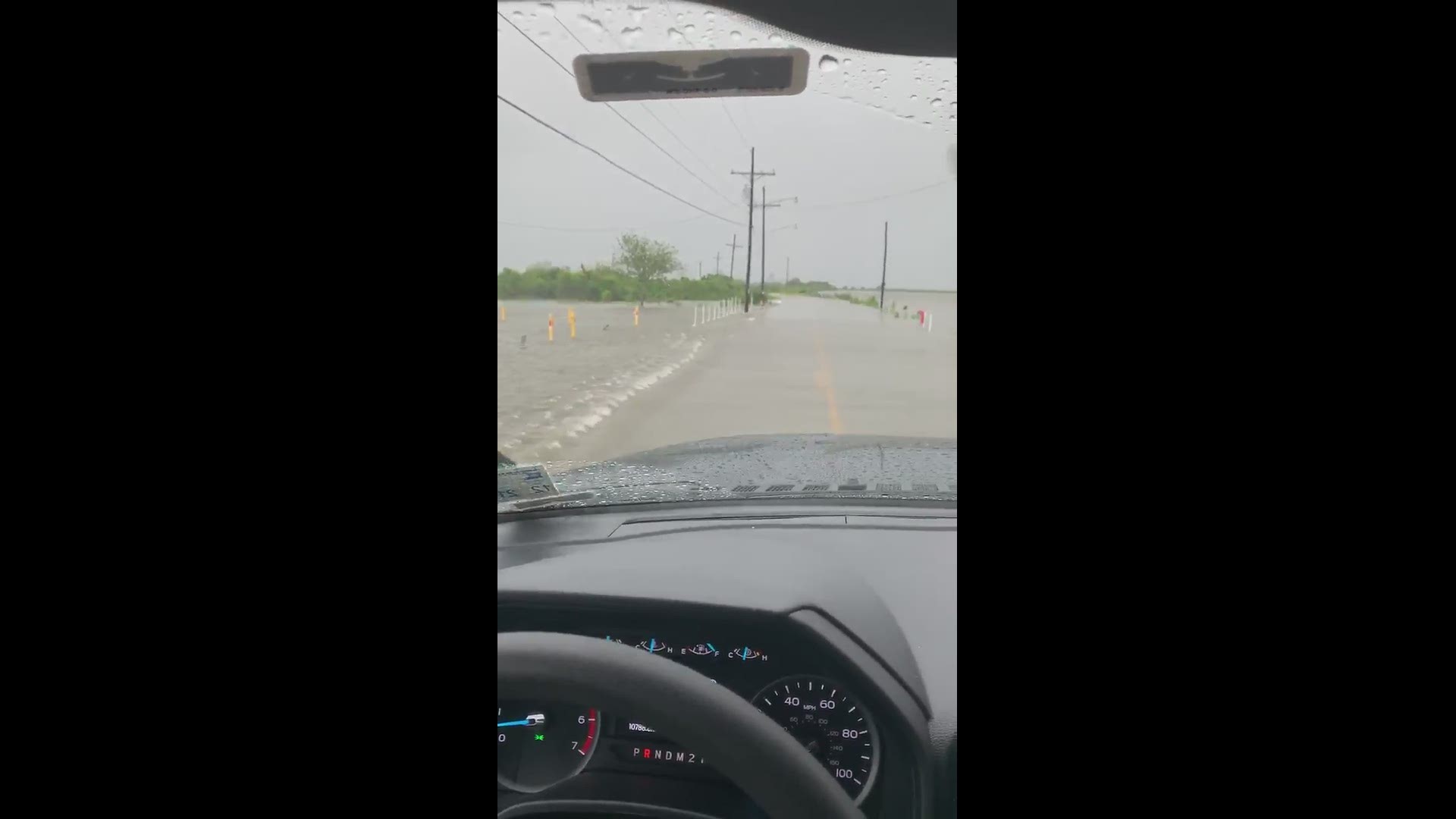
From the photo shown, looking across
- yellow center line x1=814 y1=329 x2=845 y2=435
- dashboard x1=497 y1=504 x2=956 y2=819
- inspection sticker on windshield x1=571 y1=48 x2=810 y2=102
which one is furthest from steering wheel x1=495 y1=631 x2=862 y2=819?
yellow center line x1=814 y1=329 x2=845 y2=435

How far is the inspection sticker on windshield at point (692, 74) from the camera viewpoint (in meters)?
1.63

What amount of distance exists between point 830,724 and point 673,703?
0.52 metres

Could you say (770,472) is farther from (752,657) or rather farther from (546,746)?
(546,746)

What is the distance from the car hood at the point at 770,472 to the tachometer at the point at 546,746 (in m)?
0.59

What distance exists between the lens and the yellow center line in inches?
356

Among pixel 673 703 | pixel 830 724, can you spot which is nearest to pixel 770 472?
pixel 830 724

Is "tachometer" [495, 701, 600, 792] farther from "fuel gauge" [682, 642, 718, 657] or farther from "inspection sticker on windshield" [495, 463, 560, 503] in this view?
"inspection sticker on windshield" [495, 463, 560, 503]

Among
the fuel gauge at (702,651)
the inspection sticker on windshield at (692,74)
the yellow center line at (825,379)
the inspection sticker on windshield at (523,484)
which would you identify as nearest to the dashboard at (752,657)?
the fuel gauge at (702,651)

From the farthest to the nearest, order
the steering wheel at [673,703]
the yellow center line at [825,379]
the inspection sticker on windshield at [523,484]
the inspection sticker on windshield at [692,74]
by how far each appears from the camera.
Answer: the yellow center line at [825,379] → the inspection sticker on windshield at [523,484] → the steering wheel at [673,703] → the inspection sticker on windshield at [692,74]

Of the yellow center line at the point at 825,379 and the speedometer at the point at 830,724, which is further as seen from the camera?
the yellow center line at the point at 825,379

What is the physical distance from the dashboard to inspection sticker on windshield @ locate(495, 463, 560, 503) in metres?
0.23

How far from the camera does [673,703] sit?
175 centimetres

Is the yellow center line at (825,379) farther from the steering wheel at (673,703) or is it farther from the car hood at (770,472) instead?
the steering wheel at (673,703)
